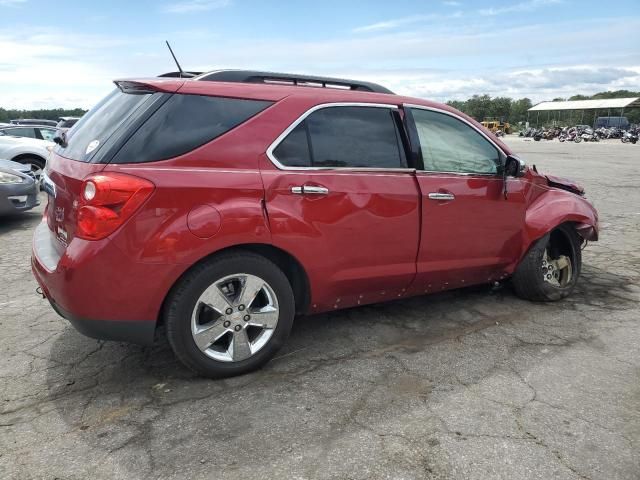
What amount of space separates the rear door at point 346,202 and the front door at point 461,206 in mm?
150

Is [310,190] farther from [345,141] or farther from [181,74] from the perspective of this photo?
[181,74]

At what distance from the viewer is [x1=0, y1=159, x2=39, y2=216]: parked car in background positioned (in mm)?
7711

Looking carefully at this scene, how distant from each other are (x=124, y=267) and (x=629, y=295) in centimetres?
431

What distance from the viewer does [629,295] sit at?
4.78 m

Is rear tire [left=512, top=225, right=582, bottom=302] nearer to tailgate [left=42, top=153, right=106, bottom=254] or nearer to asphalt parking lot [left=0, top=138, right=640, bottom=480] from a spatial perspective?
asphalt parking lot [left=0, top=138, right=640, bottom=480]

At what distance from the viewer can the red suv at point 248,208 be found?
2.76 meters

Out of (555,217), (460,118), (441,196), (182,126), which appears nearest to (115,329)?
(182,126)

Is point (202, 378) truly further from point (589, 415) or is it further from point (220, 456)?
point (589, 415)

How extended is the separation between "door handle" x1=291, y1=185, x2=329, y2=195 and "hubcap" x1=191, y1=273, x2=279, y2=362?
558mm

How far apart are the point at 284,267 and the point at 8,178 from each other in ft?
20.8

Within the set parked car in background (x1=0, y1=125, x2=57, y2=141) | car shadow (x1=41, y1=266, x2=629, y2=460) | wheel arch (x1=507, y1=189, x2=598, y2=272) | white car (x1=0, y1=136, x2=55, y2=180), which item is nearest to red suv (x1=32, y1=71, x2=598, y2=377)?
car shadow (x1=41, y1=266, x2=629, y2=460)

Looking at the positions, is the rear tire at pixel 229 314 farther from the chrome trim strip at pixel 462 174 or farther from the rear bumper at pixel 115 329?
the chrome trim strip at pixel 462 174

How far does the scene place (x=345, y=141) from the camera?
3.41 meters

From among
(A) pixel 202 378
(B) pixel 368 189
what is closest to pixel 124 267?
(A) pixel 202 378
